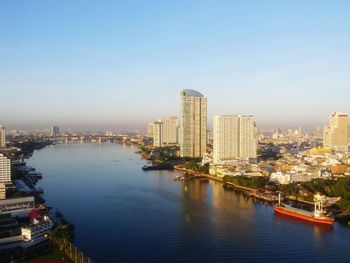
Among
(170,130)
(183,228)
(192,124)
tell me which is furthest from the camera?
(170,130)

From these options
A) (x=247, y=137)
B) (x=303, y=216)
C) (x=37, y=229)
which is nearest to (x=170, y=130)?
(x=247, y=137)

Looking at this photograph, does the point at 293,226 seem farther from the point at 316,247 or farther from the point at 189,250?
→ the point at 189,250

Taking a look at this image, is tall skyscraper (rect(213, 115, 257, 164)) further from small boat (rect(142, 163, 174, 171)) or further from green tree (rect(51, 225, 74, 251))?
green tree (rect(51, 225, 74, 251))

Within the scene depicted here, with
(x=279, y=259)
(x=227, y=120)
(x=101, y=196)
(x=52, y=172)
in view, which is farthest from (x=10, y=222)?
(x=227, y=120)

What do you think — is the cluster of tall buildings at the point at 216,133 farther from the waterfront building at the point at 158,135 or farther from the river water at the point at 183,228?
the waterfront building at the point at 158,135

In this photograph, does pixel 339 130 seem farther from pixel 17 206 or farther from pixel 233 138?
pixel 17 206
